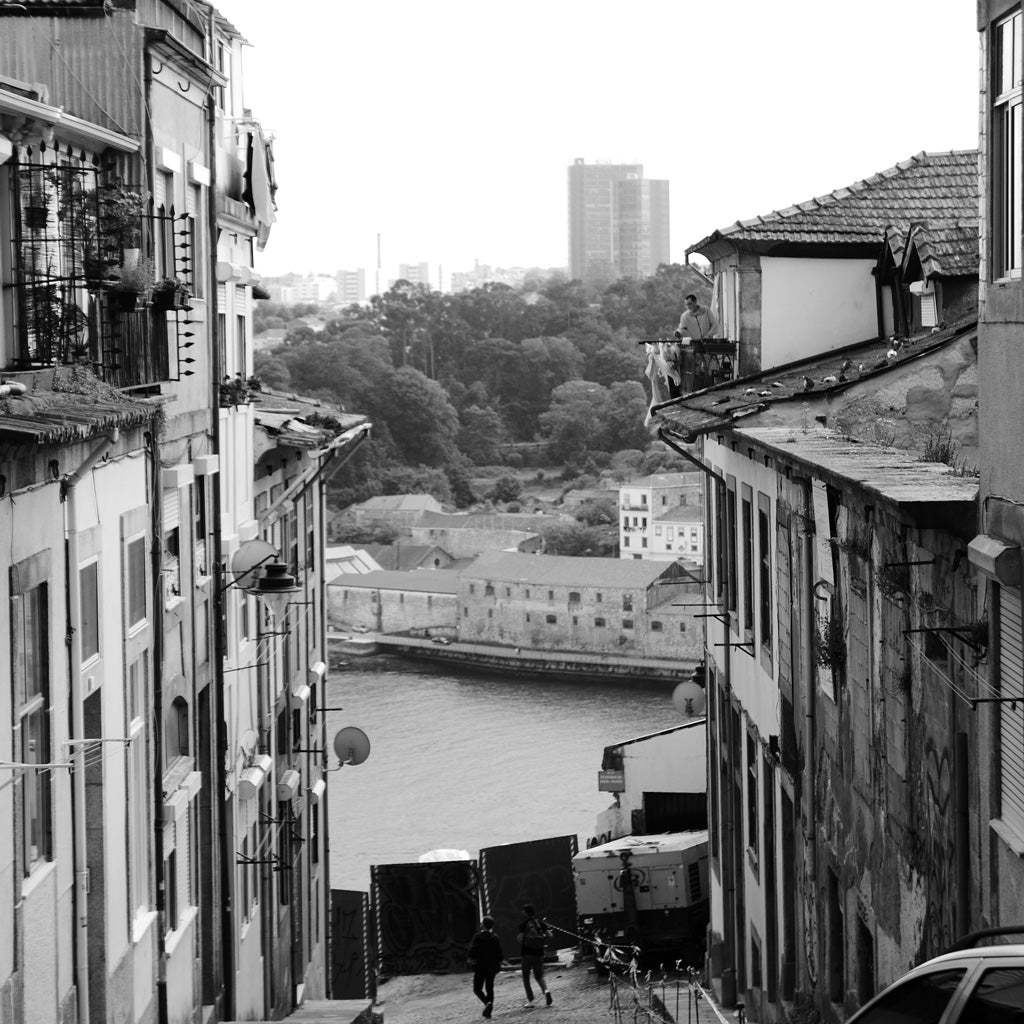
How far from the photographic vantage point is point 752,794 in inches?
639

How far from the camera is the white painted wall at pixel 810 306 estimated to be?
16938mm

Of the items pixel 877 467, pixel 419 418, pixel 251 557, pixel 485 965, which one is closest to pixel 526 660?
pixel 419 418

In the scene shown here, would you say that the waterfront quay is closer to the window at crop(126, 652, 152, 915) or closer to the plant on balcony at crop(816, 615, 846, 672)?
the plant on balcony at crop(816, 615, 846, 672)

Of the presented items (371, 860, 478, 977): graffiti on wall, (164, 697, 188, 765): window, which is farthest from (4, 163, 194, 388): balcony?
(371, 860, 478, 977): graffiti on wall

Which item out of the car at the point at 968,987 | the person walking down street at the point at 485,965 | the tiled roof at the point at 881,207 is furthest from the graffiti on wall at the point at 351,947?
the car at the point at 968,987

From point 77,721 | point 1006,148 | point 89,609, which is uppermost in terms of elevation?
point 1006,148

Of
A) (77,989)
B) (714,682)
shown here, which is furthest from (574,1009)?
(77,989)

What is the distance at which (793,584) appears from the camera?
1300 cm

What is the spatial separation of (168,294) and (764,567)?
236 inches

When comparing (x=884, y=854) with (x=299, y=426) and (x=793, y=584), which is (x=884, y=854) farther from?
(x=299, y=426)

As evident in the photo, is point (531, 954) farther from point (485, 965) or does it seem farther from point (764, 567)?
point (764, 567)

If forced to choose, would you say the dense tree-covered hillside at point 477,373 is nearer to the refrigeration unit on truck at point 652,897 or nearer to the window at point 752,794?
the refrigeration unit on truck at point 652,897

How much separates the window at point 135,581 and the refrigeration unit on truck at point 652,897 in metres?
14.8

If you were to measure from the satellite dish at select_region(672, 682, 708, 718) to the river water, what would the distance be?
84.2ft
